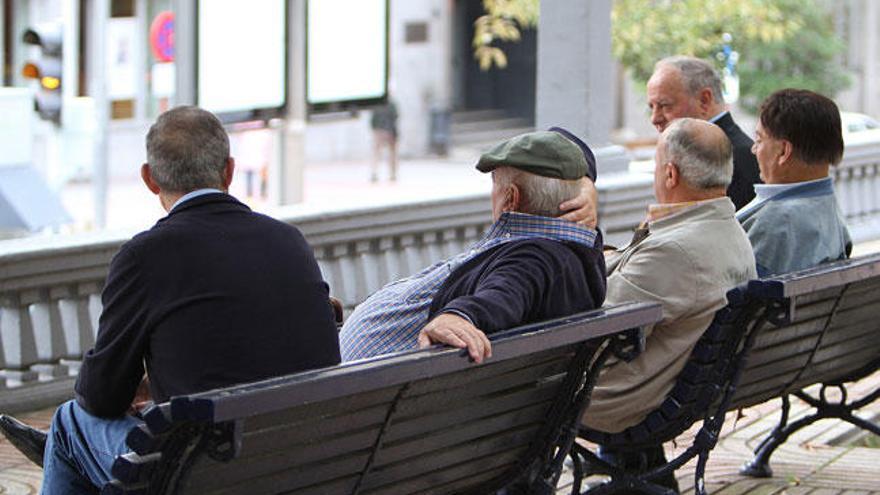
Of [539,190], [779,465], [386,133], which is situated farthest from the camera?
[386,133]

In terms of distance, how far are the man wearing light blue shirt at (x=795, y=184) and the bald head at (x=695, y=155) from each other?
518 millimetres

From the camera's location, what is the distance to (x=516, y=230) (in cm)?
497

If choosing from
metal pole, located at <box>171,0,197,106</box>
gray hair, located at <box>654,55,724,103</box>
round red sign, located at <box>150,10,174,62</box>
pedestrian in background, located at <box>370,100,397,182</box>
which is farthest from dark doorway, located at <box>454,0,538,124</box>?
gray hair, located at <box>654,55,724,103</box>

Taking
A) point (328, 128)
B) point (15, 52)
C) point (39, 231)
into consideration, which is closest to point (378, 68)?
point (39, 231)

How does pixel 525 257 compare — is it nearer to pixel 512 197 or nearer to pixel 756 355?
pixel 512 197

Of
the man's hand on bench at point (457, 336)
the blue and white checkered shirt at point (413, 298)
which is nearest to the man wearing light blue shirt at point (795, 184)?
the blue and white checkered shirt at point (413, 298)

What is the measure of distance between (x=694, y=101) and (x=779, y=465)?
140 cm

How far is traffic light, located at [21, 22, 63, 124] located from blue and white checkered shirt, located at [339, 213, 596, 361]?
13.9 meters

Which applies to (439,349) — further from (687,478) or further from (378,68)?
(378,68)

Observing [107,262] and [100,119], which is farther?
[100,119]

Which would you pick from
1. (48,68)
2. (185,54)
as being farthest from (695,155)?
(48,68)

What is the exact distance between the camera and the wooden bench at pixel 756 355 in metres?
5.57

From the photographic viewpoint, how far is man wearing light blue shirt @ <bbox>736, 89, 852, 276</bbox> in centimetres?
618

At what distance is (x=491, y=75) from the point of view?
40938 millimetres
